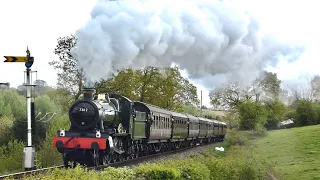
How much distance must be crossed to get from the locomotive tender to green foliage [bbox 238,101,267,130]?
3201cm

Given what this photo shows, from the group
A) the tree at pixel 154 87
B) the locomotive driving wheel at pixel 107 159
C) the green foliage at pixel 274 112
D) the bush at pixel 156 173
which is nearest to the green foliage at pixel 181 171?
the bush at pixel 156 173

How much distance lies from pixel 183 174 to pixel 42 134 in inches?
986

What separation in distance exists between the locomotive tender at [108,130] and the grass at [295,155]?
820cm

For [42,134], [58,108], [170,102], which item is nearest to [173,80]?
[170,102]

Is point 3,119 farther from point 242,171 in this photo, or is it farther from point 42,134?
point 242,171

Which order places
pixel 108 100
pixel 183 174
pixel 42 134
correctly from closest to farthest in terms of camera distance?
pixel 183 174 < pixel 108 100 < pixel 42 134

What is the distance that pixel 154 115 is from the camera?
26141 millimetres

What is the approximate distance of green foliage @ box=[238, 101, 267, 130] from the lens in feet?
194

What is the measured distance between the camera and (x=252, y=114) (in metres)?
61.2

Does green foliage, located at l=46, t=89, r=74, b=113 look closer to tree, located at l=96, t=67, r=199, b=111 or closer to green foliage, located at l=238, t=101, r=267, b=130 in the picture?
tree, located at l=96, t=67, r=199, b=111

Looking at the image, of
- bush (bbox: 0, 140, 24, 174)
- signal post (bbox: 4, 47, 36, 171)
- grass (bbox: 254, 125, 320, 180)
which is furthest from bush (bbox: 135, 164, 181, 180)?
bush (bbox: 0, 140, 24, 174)

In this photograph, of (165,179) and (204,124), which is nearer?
(165,179)

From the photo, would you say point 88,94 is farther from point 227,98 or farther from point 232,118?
point 232,118

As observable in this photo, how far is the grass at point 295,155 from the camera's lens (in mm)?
28016
